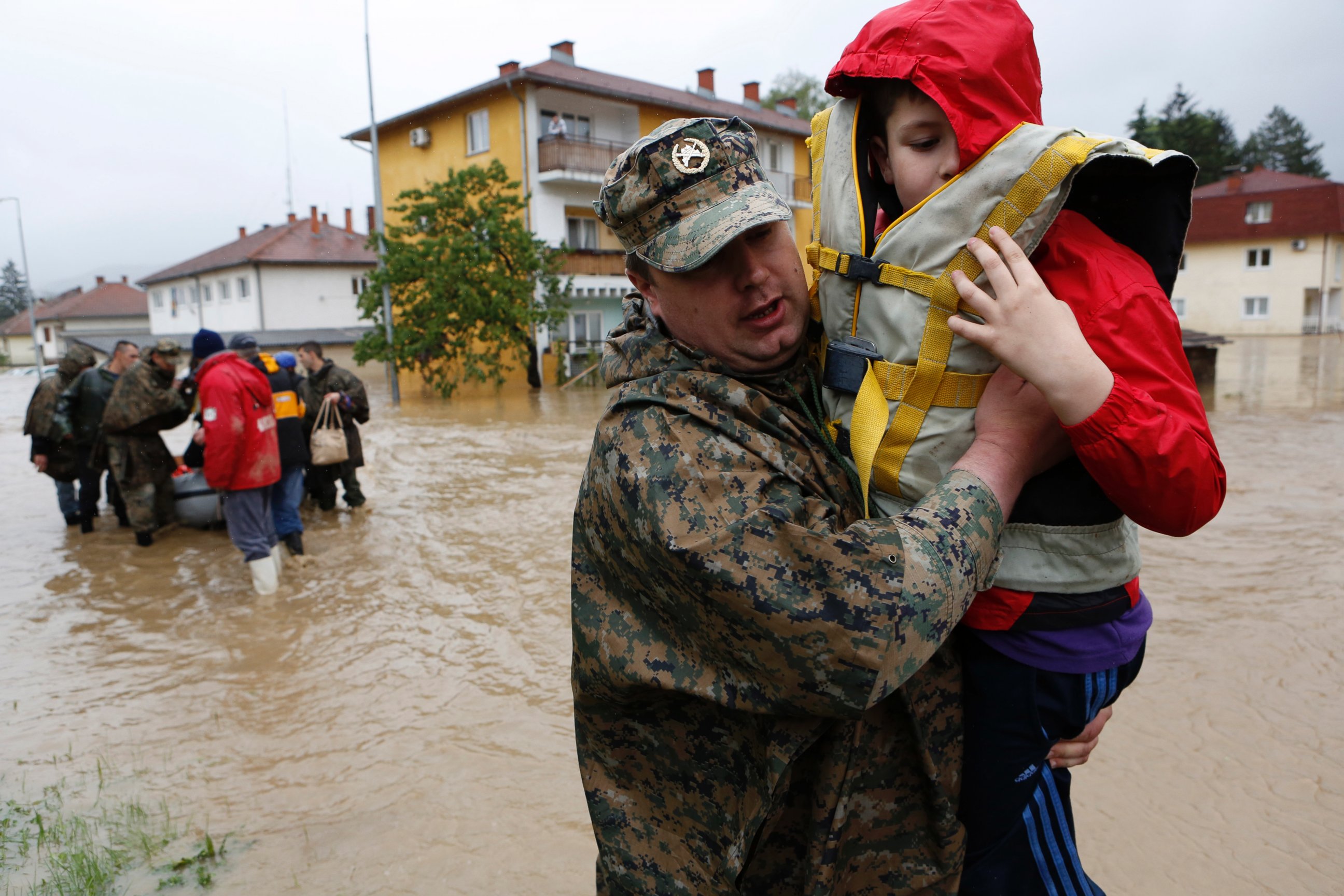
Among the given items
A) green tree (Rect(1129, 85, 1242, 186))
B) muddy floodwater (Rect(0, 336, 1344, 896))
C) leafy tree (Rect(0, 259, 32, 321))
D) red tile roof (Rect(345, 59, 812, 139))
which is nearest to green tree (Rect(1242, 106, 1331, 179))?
green tree (Rect(1129, 85, 1242, 186))

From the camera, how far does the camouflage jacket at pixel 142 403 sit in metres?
8.67

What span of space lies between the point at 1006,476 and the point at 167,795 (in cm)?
457

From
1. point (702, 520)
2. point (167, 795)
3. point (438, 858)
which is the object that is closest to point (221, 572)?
point (167, 795)

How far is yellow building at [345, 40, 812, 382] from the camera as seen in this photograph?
2542 cm

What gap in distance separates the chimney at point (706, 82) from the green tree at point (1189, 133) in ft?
94.2

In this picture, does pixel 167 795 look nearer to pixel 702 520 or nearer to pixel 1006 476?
pixel 702 520

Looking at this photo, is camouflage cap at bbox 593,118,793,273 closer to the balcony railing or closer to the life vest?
the life vest

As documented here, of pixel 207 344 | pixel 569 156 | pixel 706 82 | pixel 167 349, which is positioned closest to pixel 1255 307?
pixel 706 82

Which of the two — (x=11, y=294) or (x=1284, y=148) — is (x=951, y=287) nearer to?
(x=1284, y=148)

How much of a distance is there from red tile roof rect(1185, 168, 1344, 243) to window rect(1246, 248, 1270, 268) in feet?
2.24

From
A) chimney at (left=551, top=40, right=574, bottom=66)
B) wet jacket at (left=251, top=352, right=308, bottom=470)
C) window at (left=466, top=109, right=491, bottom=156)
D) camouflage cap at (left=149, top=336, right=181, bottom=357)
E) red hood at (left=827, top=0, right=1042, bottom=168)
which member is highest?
chimney at (left=551, top=40, right=574, bottom=66)

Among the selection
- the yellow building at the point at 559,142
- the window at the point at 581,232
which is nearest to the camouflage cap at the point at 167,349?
the yellow building at the point at 559,142

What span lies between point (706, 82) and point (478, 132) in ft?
37.4

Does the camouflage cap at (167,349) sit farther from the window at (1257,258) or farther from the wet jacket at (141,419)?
the window at (1257,258)
